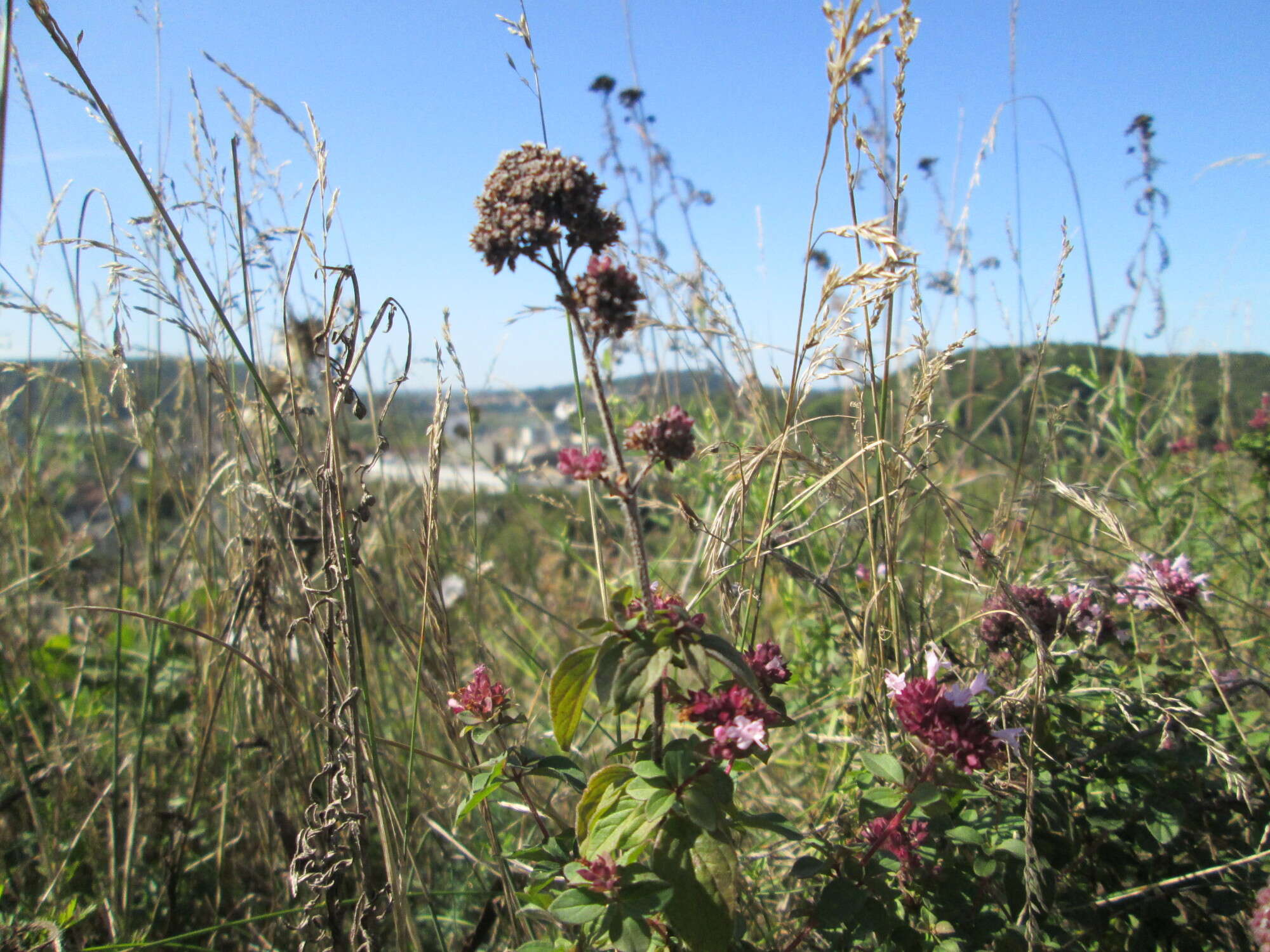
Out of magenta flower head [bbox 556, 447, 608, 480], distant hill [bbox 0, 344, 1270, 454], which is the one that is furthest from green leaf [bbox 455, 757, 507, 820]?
distant hill [bbox 0, 344, 1270, 454]

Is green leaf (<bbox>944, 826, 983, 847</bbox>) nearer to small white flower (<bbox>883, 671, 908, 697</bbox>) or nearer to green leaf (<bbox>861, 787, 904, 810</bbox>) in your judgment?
green leaf (<bbox>861, 787, 904, 810</bbox>)

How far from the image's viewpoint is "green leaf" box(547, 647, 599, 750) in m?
1.09

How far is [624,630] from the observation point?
3.44 ft

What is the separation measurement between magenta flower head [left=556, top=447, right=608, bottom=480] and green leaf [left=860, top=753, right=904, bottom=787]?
0.69 meters

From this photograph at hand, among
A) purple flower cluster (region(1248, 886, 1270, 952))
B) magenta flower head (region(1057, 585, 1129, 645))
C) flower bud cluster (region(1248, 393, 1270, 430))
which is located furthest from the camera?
flower bud cluster (region(1248, 393, 1270, 430))

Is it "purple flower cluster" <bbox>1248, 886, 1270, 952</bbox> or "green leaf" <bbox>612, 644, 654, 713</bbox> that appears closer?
"green leaf" <bbox>612, 644, 654, 713</bbox>

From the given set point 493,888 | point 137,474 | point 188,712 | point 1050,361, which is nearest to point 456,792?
point 493,888

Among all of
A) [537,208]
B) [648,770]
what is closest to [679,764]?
[648,770]

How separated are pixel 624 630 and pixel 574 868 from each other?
0.39 meters

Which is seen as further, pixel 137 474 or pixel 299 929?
pixel 137 474

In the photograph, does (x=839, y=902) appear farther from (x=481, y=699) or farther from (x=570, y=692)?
(x=481, y=699)

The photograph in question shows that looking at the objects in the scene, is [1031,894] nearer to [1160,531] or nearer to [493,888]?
[493,888]

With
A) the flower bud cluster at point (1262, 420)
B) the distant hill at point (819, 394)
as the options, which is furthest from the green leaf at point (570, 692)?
the flower bud cluster at point (1262, 420)

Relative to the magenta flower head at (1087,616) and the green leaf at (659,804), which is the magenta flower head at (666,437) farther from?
the magenta flower head at (1087,616)
